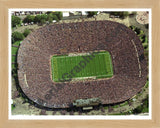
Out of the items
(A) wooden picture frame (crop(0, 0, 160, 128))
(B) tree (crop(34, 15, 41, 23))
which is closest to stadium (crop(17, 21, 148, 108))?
(B) tree (crop(34, 15, 41, 23))

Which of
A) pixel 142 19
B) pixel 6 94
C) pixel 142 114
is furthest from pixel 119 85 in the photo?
pixel 6 94

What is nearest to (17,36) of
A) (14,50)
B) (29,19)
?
(14,50)

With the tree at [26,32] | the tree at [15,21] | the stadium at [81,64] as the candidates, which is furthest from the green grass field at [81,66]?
the tree at [15,21]

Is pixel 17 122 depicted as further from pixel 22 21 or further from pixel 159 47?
pixel 159 47

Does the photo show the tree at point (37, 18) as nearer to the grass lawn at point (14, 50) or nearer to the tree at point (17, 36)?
the tree at point (17, 36)

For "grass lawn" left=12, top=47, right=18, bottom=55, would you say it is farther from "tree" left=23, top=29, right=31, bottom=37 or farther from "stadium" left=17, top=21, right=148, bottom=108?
"tree" left=23, top=29, right=31, bottom=37

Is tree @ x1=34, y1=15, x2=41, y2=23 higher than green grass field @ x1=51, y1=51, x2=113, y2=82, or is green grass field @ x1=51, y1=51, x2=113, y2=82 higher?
tree @ x1=34, y1=15, x2=41, y2=23

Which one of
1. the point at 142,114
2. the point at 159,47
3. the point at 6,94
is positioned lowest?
the point at 142,114
